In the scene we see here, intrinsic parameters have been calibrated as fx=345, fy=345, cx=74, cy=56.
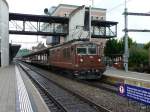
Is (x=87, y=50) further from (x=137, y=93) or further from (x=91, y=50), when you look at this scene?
(x=137, y=93)

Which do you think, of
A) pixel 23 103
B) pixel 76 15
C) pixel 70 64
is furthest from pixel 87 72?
pixel 76 15

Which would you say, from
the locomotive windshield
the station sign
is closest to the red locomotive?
the locomotive windshield

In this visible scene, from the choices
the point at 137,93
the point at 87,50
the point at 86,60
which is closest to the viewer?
the point at 137,93

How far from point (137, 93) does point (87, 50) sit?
1353 cm

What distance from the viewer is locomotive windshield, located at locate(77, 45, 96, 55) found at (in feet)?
83.6

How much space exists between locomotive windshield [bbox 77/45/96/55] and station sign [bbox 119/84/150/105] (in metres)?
11.8

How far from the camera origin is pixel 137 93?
12383 mm

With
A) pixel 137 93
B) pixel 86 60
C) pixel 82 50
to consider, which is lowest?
pixel 137 93

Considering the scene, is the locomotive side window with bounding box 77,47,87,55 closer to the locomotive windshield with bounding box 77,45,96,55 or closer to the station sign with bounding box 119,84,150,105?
the locomotive windshield with bounding box 77,45,96,55

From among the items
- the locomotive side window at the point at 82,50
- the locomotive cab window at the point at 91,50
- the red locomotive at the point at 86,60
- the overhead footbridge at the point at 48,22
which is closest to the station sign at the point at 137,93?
the red locomotive at the point at 86,60

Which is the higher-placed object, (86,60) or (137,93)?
(86,60)

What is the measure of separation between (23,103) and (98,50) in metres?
13.9

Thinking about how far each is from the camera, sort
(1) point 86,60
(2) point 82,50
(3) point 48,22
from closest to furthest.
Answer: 1. (1) point 86,60
2. (2) point 82,50
3. (3) point 48,22

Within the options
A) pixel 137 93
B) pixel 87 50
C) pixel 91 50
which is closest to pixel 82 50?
pixel 87 50
